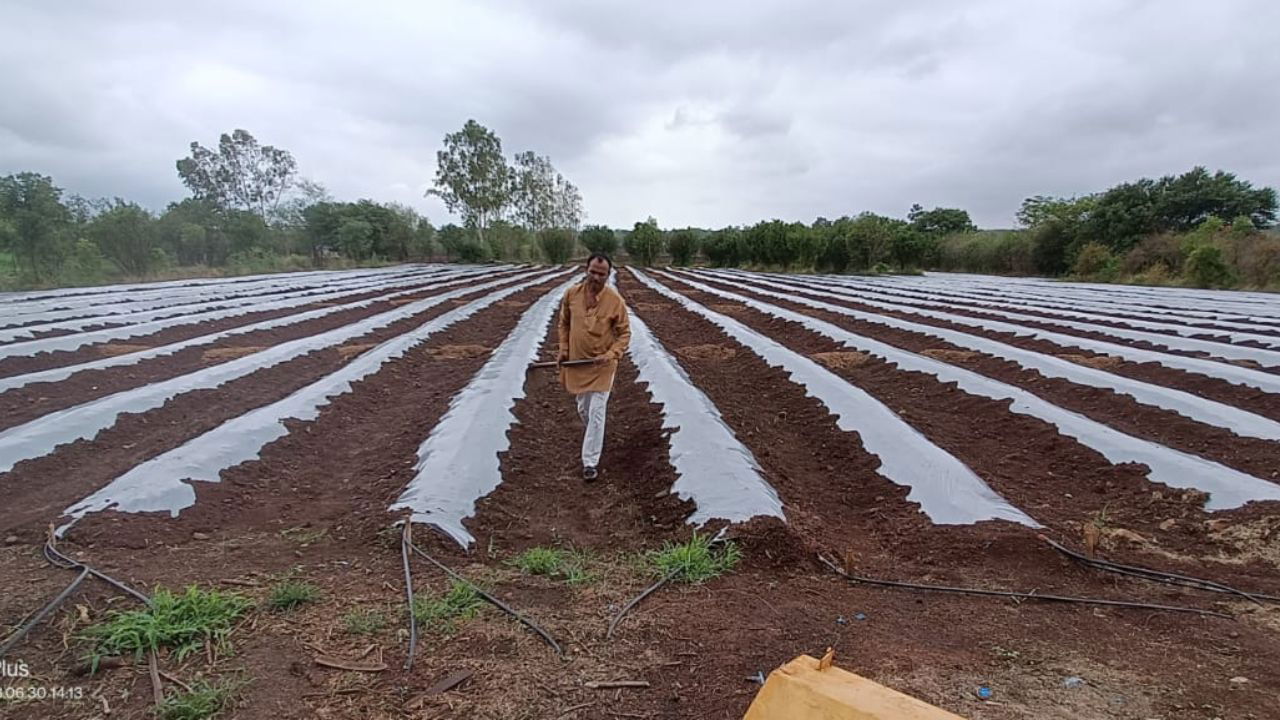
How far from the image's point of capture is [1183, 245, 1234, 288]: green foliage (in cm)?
1661

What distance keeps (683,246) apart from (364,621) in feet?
113

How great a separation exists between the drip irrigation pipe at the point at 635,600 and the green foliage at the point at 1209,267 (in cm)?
2079

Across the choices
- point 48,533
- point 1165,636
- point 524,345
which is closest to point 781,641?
point 1165,636

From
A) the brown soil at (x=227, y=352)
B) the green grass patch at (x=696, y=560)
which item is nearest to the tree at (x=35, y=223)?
the brown soil at (x=227, y=352)

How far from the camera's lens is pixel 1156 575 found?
298 cm

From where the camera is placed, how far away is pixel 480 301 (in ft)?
48.5

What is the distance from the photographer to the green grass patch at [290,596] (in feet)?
8.73

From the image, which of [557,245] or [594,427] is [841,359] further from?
[557,245]

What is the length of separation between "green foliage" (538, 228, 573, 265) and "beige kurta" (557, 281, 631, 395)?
3409cm

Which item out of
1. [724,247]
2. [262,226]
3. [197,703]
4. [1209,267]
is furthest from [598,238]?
[197,703]

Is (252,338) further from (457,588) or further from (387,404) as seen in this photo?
(457,588)

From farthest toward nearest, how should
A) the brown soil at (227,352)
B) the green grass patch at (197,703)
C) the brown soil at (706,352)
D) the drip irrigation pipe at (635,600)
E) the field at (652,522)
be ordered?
the brown soil at (706,352) < the brown soil at (227,352) < the drip irrigation pipe at (635,600) < the field at (652,522) < the green grass patch at (197,703)

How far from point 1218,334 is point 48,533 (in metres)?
12.4

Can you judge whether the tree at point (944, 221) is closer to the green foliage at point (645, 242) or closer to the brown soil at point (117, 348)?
the green foliage at point (645, 242)
